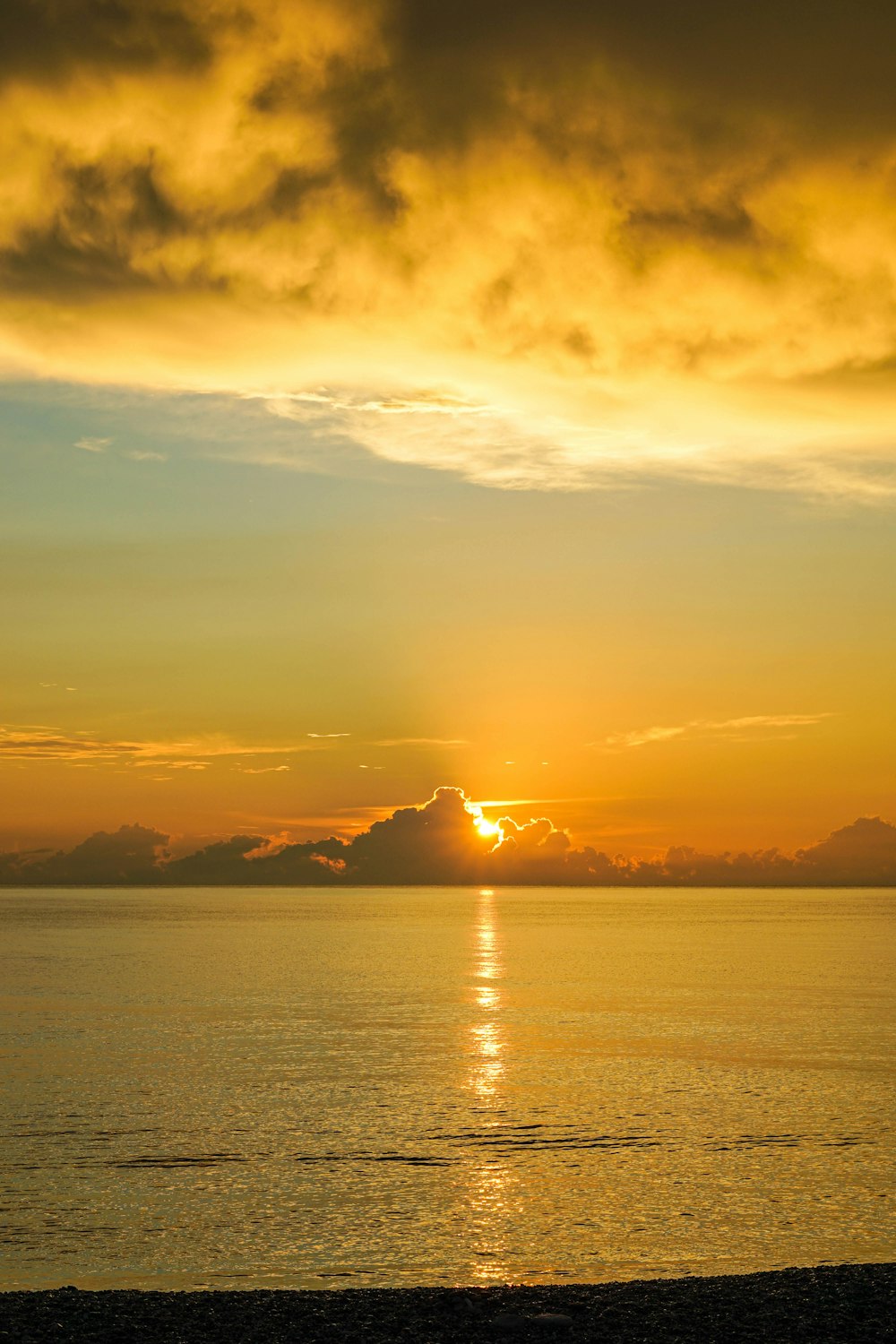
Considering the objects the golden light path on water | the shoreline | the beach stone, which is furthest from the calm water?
the beach stone

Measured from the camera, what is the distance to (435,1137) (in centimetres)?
3275

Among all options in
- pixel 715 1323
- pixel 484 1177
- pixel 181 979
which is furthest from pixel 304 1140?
pixel 181 979

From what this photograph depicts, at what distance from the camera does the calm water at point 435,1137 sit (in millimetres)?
22828

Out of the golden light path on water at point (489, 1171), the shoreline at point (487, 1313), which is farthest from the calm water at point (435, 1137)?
the shoreline at point (487, 1313)

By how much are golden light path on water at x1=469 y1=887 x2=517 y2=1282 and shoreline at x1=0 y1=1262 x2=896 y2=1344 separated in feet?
9.00

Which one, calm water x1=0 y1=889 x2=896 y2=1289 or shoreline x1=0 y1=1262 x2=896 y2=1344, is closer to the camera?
shoreline x1=0 y1=1262 x2=896 y2=1344

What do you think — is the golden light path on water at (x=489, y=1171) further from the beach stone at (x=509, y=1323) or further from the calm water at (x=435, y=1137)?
the beach stone at (x=509, y=1323)

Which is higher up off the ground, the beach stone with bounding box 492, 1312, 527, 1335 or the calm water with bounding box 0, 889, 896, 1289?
the beach stone with bounding box 492, 1312, 527, 1335

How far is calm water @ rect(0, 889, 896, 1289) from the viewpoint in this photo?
22.8 metres

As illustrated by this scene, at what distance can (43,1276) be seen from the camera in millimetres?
21047

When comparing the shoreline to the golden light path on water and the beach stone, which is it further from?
the golden light path on water

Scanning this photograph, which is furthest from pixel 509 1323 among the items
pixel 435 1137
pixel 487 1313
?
pixel 435 1137

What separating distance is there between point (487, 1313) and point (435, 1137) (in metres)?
14.9

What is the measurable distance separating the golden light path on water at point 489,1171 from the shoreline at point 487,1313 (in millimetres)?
2742
